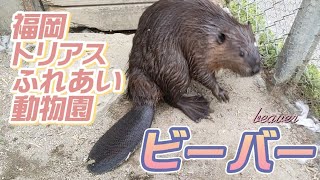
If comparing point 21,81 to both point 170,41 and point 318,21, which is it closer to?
point 170,41

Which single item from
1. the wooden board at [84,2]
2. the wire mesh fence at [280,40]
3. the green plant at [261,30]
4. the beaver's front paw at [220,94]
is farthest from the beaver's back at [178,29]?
the wooden board at [84,2]

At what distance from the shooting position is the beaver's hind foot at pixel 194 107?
2779 mm

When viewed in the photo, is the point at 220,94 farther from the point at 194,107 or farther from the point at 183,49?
the point at 183,49

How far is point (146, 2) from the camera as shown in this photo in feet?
11.7

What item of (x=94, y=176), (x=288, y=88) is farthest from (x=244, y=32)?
(x=94, y=176)

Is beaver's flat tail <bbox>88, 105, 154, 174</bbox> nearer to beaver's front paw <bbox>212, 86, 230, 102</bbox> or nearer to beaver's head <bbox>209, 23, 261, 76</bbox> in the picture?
beaver's front paw <bbox>212, 86, 230, 102</bbox>

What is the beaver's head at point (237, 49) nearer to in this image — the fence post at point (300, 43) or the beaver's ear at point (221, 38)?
the beaver's ear at point (221, 38)

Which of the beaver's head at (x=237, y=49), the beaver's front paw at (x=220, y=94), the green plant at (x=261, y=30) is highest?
the beaver's head at (x=237, y=49)

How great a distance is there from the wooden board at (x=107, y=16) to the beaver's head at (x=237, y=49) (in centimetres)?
119

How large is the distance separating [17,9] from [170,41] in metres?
1.64

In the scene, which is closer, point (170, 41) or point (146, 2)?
point (170, 41)

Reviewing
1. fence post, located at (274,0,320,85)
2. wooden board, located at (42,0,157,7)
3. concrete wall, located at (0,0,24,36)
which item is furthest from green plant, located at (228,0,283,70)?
concrete wall, located at (0,0,24,36)

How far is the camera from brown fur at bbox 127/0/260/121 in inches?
100

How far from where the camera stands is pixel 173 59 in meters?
2.62
